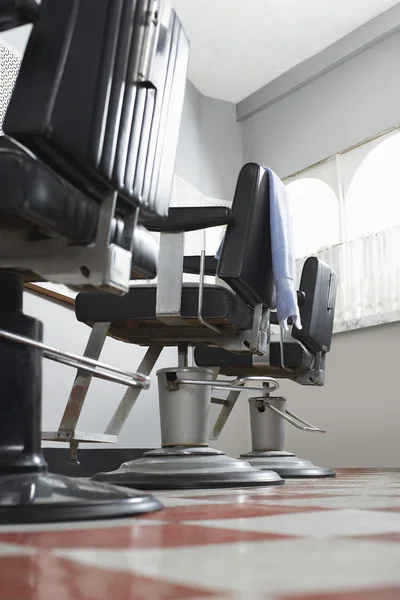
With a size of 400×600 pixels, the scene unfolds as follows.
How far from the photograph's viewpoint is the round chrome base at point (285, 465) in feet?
10.0

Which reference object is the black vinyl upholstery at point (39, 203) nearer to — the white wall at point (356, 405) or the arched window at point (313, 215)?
the white wall at point (356, 405)

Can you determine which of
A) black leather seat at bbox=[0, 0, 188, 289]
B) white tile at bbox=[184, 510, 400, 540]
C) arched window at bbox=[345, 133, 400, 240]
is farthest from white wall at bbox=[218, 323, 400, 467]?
black leather seat at bbox=[0, 0, 188, 289]

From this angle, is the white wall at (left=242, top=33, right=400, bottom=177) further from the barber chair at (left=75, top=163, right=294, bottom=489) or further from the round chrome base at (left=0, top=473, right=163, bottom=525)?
the round chrome base at (left=0, top=473, right=163, bottom=525)

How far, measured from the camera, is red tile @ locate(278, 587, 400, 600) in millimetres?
465

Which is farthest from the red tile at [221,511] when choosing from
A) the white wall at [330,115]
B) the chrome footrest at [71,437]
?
the white wall at [330,115]

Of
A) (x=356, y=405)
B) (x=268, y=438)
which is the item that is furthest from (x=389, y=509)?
(x=356, y=405)

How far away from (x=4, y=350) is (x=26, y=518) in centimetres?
30

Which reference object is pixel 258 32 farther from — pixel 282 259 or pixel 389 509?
pixel 389 509

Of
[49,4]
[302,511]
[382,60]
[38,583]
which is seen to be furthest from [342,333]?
[38,583]

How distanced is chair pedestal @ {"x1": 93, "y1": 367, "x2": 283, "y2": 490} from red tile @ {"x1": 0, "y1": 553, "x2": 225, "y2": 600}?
56.1 inches

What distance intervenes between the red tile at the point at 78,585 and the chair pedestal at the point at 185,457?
1.42 m

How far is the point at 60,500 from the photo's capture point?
100 centimetres

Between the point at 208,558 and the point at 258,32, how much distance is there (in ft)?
17.6

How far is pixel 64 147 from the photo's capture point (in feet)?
3.35
